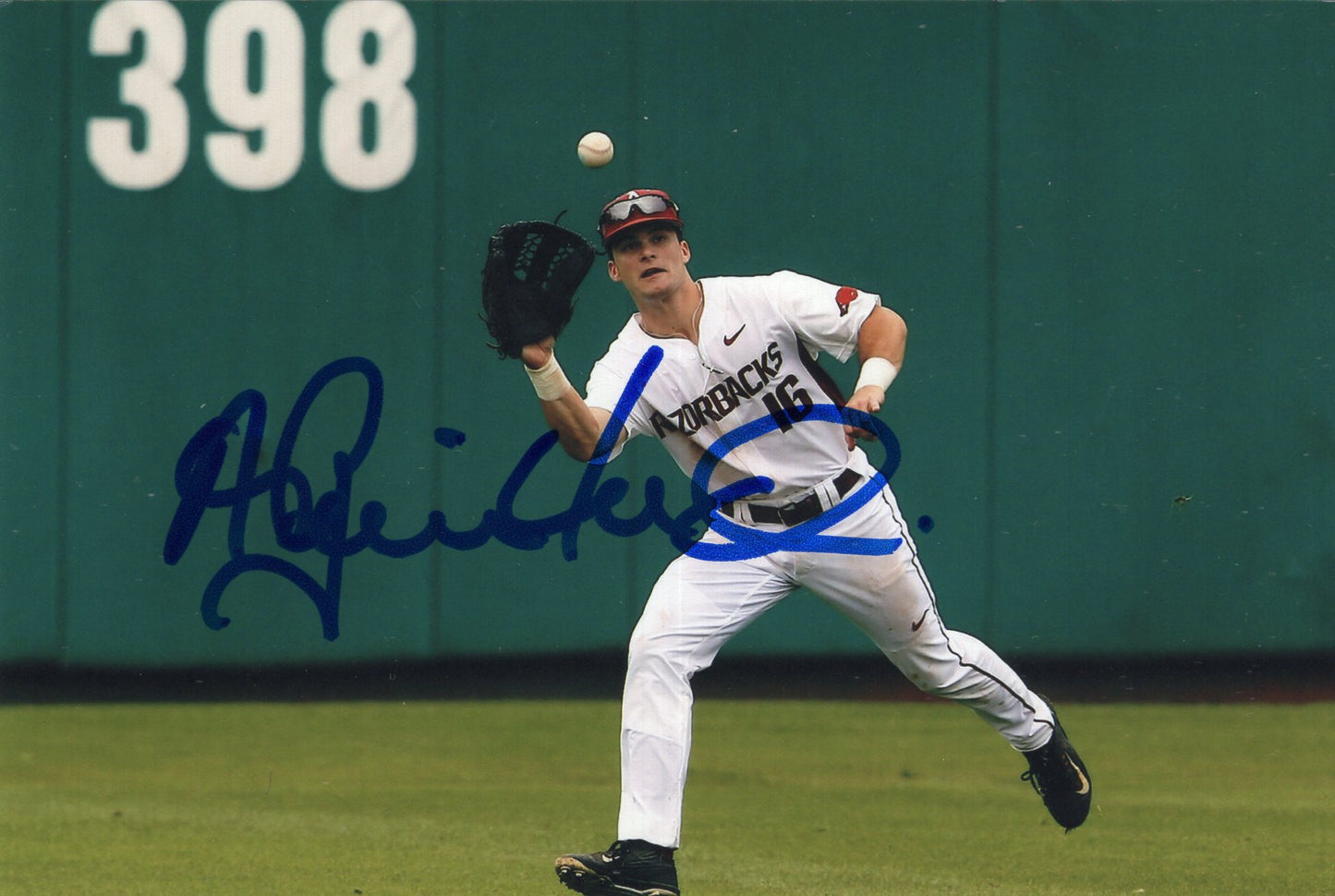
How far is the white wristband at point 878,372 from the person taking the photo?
13.8 feet

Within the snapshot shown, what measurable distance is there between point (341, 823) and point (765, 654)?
2670mm

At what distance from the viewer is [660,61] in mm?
7535

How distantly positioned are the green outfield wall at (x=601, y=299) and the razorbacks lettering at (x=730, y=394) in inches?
116

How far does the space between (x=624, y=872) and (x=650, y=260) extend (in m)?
1.54

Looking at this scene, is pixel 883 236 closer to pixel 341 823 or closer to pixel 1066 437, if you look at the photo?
pixel 1066 437

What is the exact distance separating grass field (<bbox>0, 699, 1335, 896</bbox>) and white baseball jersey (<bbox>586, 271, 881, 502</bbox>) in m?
1.11

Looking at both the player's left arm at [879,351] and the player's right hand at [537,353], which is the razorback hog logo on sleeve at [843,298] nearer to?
the player's left arm at [879,351]

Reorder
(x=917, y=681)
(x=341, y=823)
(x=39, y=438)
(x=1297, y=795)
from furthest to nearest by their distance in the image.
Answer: (x=39, y=438) < (x=1297, y=795) < (x=341, y=823) < (x=917, y=681)

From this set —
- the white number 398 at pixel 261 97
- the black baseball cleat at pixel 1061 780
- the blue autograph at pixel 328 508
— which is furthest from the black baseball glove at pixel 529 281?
the white number 398 at pixel 261 97

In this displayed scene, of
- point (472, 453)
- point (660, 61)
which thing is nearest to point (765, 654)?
point (472, 453)

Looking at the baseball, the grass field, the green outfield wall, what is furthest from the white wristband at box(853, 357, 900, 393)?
the green outfield wall

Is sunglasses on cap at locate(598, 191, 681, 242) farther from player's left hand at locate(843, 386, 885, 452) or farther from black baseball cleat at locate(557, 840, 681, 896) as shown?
black baseball cleat at locate(557, 840, 681, 896)

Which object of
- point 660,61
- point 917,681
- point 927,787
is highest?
point 660,61

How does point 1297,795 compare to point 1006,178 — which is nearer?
point 1297,795
